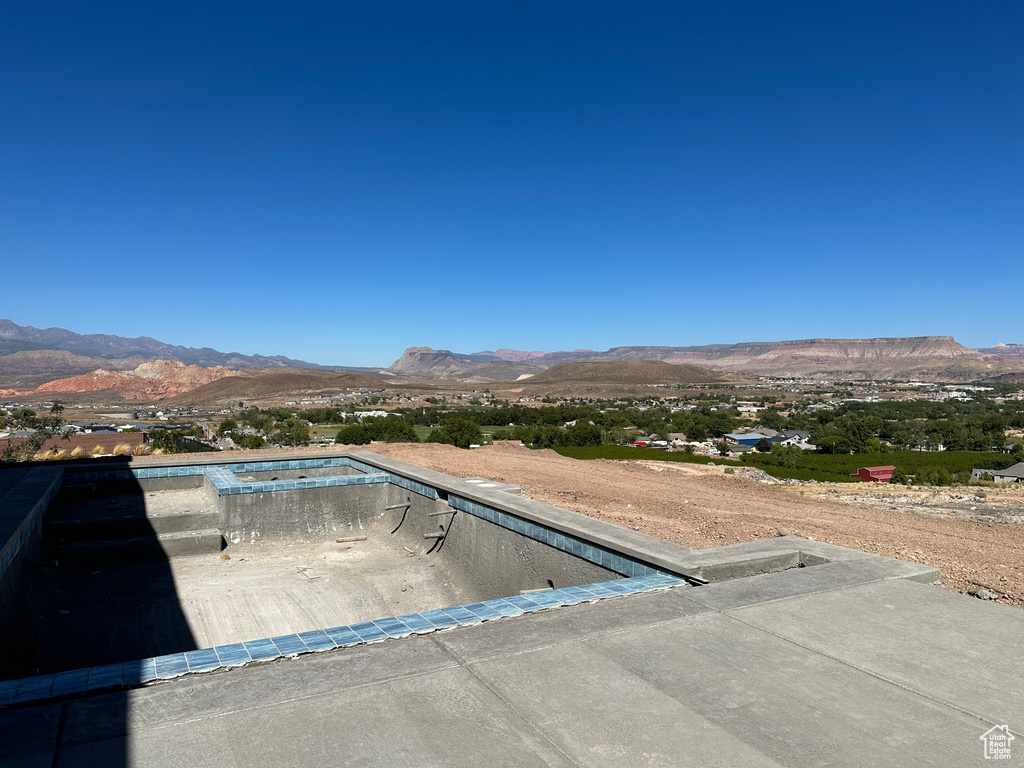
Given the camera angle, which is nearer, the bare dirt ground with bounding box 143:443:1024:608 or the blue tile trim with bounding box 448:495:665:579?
the blue tile trim with bounding box 448:495:665:579

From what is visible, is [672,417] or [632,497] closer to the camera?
[632,497]

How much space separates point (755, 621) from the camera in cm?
337

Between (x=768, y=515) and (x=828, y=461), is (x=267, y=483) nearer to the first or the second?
(x=768, y=515)

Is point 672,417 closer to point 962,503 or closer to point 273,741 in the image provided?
point 962,503

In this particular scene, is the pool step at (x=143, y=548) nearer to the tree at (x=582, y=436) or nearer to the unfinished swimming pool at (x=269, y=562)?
the unfinished swimming pool at (x=269, y=562)

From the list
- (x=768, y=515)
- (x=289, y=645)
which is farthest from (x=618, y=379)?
(x=289, y=645)

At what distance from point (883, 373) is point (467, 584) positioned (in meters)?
214

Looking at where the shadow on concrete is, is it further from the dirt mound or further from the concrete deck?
the dirt mound

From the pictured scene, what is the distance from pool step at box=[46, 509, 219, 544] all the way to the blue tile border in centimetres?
621

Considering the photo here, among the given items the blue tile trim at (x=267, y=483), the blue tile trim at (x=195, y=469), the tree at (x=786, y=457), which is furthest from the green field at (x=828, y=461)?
the blue tile trim at (x=267, y=483)

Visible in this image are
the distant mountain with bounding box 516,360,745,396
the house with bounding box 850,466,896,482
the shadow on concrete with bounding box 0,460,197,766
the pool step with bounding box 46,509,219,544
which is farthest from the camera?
the distant mountain with bounding box 516,360,745,396

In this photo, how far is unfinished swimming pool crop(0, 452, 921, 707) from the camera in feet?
12.7

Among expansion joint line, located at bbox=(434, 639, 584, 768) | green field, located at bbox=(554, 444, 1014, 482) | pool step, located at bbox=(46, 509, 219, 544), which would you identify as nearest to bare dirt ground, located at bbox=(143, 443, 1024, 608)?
expansion joint line, located at bbox=(434, 639, 584, 768)

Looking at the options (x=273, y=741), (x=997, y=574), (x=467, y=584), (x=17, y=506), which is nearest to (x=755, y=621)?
(x=273, y=741)
